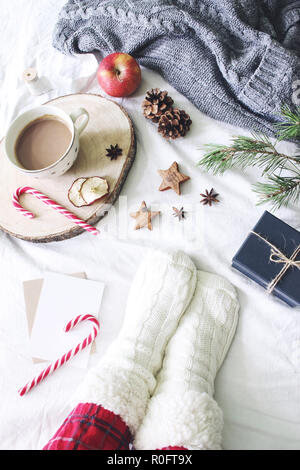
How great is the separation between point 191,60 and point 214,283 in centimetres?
51

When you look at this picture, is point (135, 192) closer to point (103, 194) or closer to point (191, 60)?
point (103, 194)

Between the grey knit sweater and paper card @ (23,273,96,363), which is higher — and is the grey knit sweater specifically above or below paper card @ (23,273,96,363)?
above

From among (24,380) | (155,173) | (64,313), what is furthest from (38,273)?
(155,173)

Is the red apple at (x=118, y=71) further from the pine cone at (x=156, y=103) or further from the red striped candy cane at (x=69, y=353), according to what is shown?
the red striped candy cane at (x=69, y=353)

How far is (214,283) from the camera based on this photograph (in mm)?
759

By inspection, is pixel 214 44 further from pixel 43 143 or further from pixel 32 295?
pixel 32 295

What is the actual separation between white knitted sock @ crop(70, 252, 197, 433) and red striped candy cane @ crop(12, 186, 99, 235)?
15 cm

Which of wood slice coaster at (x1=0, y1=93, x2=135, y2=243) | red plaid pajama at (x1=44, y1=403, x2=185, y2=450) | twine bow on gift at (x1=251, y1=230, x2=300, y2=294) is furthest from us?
wood slice coaster at (x1=0, y1=93, x2=135, y2=243)

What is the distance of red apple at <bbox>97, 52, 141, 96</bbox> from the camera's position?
83 cm

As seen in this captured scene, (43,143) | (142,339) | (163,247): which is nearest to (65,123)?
(43,143)

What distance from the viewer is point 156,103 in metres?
0.84

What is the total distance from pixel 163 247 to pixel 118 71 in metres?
0.43

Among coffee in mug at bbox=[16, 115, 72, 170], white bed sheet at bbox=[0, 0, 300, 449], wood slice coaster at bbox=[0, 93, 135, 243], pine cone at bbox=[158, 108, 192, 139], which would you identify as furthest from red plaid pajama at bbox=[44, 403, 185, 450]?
pine cone at bbox=[158, 108, 192, 139]

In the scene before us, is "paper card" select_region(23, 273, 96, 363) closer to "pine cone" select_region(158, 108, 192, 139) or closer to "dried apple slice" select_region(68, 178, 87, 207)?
"dried apple slice" select_region(68, 178, 87, 207)
